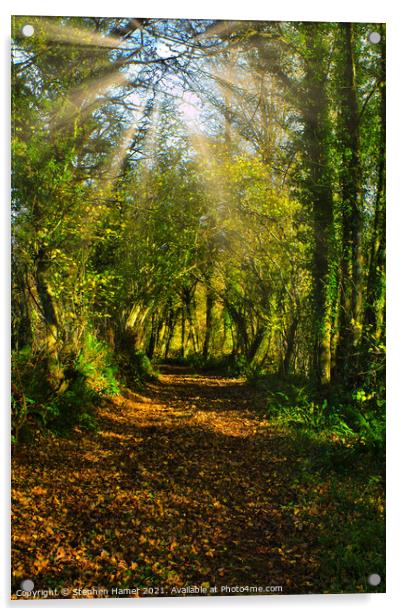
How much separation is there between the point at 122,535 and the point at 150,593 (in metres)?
0.47

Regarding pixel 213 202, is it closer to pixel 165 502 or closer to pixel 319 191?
pixel 319 191

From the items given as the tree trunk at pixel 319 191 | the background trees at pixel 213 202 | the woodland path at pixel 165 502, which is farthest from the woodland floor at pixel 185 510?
the tree trunk at pixel 319 191

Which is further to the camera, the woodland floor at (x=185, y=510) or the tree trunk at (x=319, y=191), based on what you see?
the tree trunk at (x=319, y=191)

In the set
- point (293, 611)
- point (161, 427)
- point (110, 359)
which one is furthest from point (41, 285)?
point (293, 611)

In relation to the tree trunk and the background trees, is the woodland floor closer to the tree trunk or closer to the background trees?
the background trees

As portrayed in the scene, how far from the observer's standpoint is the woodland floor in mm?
3350

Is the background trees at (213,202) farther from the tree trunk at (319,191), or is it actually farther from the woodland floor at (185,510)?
the woodland floor at (185,510)

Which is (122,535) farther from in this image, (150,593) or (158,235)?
(158,235)

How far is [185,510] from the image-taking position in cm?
348

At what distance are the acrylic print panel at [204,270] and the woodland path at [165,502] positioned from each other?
Answer: 0.02m

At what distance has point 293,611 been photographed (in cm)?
345

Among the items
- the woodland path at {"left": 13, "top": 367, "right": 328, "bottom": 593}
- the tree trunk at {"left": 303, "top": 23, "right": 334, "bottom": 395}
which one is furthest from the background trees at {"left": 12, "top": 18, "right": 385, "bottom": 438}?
the woodland path at {"left": 13, "top": 367, "right": 328, "bottom": 593}

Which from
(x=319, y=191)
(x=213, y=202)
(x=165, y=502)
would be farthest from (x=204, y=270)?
(x=165, y=502)

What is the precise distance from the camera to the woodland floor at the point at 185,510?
11.0 ft
